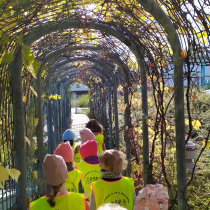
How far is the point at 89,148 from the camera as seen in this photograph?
375 cm

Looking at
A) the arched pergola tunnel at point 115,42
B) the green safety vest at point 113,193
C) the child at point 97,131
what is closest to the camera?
the arched pergola tunnel at point 115,42

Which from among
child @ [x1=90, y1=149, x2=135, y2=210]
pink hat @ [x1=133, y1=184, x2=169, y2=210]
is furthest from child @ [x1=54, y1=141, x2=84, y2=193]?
pink hat @ [x1=133, y1=184, x2=169, y2=210]

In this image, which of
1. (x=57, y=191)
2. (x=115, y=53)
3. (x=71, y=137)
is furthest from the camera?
(x=71, y=137)

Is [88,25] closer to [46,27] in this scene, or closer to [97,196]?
[46,27]

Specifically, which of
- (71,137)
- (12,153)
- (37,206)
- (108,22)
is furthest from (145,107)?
(71,137)

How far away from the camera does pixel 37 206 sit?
2266 mm

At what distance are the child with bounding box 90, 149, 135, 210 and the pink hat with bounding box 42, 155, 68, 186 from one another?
39cm

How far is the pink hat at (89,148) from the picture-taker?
370cm

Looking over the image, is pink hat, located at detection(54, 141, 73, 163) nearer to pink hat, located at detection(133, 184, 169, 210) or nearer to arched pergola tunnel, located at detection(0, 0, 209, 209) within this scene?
arched pergola tunnel, located at detection(0, 0, 209, 209)

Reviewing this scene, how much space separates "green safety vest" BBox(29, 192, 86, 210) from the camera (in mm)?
2271

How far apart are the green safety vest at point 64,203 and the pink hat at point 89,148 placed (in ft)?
4.43

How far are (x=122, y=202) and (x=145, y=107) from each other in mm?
1225

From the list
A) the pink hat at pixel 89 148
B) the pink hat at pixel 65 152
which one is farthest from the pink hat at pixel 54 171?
the pink hat at pixel 89 148

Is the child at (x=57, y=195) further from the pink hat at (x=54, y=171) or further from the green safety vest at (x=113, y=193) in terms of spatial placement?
the green safety vest at (x=113, y=193)
